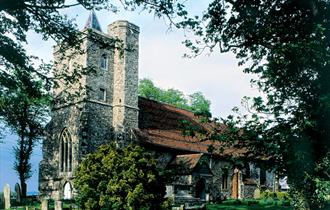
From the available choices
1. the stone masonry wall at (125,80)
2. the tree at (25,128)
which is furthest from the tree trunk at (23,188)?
the stone masonry wall at (125,80)

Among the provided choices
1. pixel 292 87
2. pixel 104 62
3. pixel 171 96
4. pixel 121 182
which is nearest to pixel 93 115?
pixel 104 62

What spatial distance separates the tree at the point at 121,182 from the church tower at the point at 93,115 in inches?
406

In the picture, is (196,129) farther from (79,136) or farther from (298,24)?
(79,136)

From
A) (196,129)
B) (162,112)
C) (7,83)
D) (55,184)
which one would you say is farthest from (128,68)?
(196,129)

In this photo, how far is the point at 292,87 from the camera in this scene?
12.1m

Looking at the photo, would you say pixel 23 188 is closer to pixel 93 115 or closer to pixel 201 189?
pixel 93 115

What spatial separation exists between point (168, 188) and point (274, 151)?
53.9ft

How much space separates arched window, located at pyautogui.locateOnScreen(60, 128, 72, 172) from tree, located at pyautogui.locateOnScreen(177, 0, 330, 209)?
72.6ft

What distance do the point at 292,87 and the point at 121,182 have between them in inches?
399

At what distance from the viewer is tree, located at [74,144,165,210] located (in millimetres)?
19391

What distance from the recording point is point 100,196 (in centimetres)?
2012

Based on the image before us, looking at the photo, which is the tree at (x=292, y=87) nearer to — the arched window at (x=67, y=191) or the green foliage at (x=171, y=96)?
the arched window at (x=67, y=191)

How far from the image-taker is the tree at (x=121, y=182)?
→ 19.4 m

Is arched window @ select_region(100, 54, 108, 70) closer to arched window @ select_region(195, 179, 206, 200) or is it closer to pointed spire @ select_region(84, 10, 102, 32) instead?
pointed spire @ select_region(84, 10, 102, 32)
